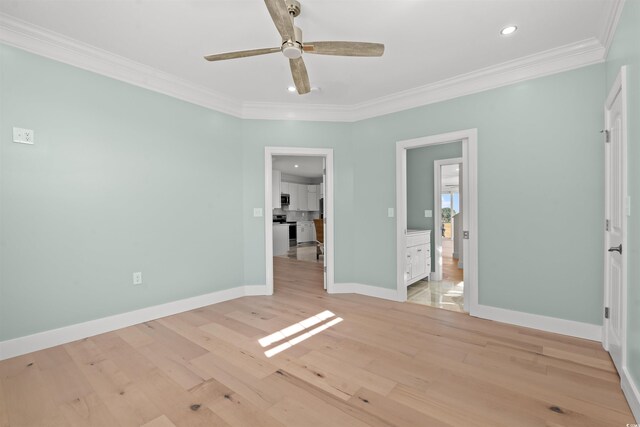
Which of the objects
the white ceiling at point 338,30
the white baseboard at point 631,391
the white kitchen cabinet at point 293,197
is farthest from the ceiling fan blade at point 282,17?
the white kitchen cabinet at point 293,197

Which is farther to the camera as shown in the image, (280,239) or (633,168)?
(280,239)

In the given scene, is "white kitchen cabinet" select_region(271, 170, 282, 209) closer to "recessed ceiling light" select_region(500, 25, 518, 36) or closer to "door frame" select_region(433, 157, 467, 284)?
"door frame" select_region(433, 157, 467, 284)

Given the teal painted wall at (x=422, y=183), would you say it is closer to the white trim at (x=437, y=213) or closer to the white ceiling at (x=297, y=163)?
the white trim at (x=437, y=213)

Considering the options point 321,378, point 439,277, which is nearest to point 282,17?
point 321,378

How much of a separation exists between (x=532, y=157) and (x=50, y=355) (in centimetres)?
467

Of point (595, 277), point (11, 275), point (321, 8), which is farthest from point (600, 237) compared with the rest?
point (11, 275)

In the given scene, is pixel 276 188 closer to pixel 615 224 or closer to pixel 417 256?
pixel 417 256

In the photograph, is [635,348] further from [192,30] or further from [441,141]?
[192,30]

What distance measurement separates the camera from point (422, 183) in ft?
16.7

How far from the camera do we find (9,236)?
7.66 ft

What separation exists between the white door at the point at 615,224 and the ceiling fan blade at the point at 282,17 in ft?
7.14

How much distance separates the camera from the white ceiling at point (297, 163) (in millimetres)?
7574

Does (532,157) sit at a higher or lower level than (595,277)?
higher

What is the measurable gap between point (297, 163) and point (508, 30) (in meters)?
6.17
